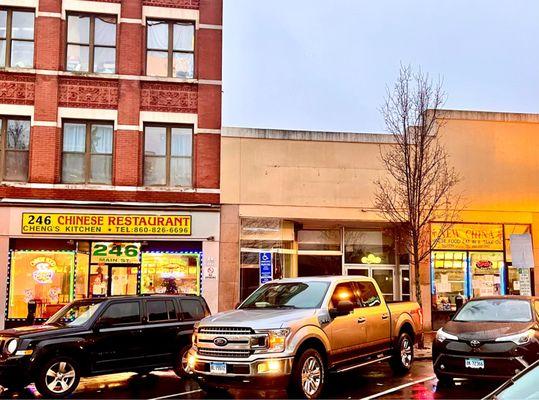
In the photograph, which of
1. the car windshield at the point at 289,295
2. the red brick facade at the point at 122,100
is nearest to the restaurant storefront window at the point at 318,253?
the red brick facade at the point at 122,100

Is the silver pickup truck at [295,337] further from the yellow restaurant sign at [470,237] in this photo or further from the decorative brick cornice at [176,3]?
the decorative brick cornice at [176,3]

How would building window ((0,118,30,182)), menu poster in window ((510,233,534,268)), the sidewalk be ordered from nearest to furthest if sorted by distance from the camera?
1. the sidewalk
2. menu poster in window ((510,233,534,268))
3. building window ((0,118,30,182))

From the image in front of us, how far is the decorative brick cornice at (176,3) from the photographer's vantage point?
68.6ft

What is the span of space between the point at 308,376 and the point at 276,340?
0.88m

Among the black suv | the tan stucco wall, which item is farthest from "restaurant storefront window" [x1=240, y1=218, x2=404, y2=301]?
the black suv

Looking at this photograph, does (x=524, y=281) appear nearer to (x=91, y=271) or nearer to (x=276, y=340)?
(x=276, y=340)

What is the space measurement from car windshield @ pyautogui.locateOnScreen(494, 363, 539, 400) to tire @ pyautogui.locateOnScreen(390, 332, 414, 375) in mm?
7167

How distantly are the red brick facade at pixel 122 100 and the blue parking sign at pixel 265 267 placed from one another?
2641 mm

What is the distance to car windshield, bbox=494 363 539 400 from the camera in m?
4.62

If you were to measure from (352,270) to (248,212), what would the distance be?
4.55 metres

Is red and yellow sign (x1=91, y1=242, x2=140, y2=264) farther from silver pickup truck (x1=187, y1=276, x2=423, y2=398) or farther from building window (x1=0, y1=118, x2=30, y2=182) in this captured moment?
silver pickup truck (x1=187, y1=276, x2=423, y2=398)

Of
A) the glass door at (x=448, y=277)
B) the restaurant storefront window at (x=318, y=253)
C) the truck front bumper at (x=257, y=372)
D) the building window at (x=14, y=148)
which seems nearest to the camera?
the truck front bumper at (x=257, y=372)

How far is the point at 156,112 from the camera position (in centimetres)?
2042

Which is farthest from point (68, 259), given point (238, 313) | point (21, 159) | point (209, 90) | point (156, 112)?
point (238, 313)
